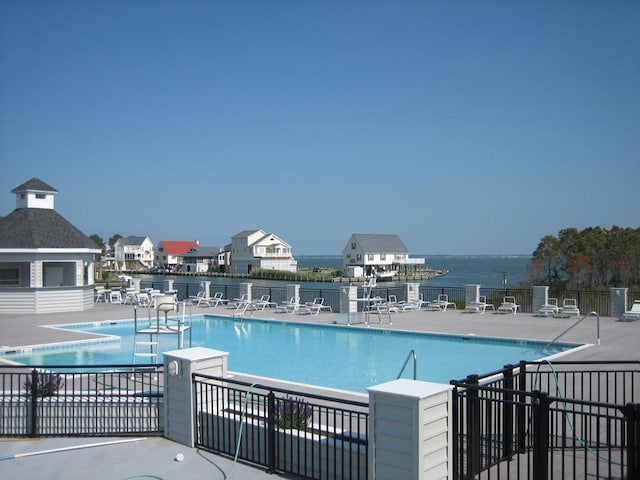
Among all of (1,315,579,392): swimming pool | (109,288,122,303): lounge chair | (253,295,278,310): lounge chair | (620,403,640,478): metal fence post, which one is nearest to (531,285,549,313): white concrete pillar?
(1,315,579,392): swimming pool

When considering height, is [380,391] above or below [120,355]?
above

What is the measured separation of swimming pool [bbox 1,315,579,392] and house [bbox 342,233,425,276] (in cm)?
7631

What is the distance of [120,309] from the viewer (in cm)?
2738

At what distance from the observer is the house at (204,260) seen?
114562 mm

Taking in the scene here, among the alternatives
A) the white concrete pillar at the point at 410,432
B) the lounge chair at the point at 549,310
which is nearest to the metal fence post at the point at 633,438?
the white concrete pillar at the point at 410,432

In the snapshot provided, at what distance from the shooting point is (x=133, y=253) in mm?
122875

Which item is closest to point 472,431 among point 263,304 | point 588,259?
point 263,304

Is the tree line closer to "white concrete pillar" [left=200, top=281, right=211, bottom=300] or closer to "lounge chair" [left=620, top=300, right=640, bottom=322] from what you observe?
"lounge chair" [left=620, top=300, right=640, bottom=322]

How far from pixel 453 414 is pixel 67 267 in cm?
2751

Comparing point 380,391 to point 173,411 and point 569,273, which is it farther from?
point 569,273

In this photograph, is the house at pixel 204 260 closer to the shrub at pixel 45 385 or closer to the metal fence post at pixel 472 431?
the shrub at pixel 45 385

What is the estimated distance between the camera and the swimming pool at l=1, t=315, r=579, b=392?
1492 centimetres

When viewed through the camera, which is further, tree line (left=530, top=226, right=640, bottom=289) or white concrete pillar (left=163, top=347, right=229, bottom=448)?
tree line (left=530, top=226, right=640, bottom=289)

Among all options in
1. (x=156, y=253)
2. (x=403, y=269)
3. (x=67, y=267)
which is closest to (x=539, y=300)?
(x=67, y=267)
